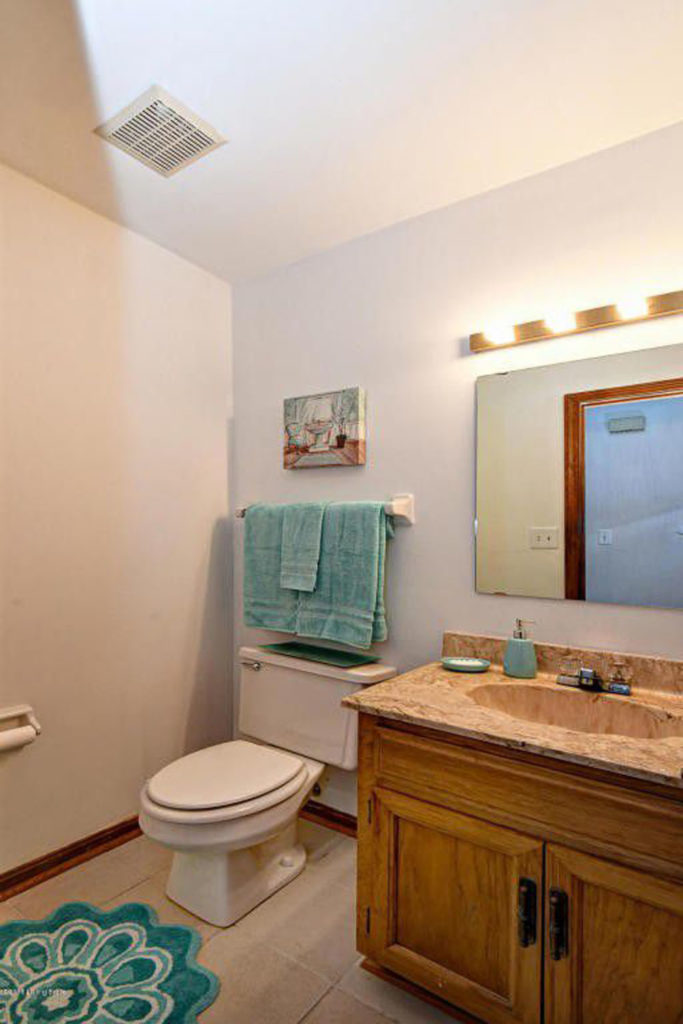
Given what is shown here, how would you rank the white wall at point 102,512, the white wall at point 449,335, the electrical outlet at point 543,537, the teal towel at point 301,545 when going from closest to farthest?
1. the white wall at point 449,335
2. the electrical outlet at point 543,537
3. the white wall at point 102,512
4. the teal towel at point 301,545

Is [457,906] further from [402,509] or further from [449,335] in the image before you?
[449,335]

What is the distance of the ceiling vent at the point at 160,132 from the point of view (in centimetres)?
145

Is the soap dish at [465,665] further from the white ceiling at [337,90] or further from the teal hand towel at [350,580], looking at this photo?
the white ceiling at [337,90]

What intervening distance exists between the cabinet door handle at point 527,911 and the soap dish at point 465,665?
0.59 metres

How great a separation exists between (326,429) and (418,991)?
1.72 meters

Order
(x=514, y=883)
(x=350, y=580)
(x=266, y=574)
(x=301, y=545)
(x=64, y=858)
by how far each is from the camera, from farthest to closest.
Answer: (x=266, y=574) < (x=301, y=545) < (x=350, y=580) < (x=64, y=858) < (x=514, y=883)

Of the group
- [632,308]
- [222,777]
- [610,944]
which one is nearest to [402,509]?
[632,308]

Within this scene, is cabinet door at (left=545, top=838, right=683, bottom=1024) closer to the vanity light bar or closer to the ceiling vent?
the vanity light bar

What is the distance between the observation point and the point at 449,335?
6.17ft

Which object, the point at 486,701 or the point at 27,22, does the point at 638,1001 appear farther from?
the point at 27,22

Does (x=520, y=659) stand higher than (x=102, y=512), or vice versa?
(x=102, y=512)

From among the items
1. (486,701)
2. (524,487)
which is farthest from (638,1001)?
(524,487)

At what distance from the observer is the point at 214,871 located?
5.26 feet

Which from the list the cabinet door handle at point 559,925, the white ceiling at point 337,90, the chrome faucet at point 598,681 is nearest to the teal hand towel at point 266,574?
the chrome faucet at point 598,681
